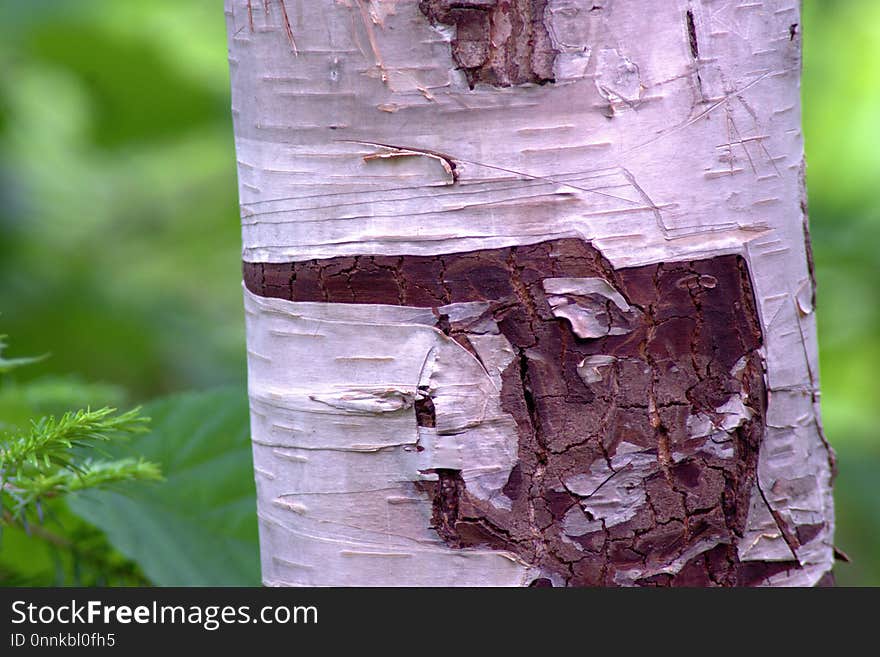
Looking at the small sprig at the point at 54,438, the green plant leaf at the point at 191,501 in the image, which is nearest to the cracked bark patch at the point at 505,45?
the small sprig at the point at 54,438

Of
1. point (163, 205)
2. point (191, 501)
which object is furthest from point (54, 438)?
point (163, 205)

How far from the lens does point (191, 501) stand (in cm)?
127

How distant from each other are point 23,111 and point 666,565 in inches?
133

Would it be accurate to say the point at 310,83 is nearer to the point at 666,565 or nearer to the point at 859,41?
the point at 666,565

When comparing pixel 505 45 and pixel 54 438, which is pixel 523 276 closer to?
pixel 505 45

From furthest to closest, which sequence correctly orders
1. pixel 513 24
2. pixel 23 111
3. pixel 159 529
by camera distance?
pixel 23 111
pixel 159 529
pixel 513 24

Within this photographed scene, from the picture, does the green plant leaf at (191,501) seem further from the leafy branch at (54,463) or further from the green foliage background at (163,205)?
the green foliage background at (163,205)

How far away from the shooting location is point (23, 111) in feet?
11.5

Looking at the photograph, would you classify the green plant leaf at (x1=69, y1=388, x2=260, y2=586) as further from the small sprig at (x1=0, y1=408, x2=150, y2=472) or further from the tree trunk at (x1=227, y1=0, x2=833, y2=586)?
the tree trunk at (x1=227, y1=0, x2=833, y2=586)

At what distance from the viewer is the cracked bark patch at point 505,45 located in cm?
76

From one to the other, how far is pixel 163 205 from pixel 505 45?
334 centimetres

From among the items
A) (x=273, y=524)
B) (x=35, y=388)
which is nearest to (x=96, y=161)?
(x=35, y=388)

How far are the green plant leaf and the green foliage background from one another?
282 millimetres

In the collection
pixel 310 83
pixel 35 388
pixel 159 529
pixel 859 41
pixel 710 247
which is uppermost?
pixel 859 41
